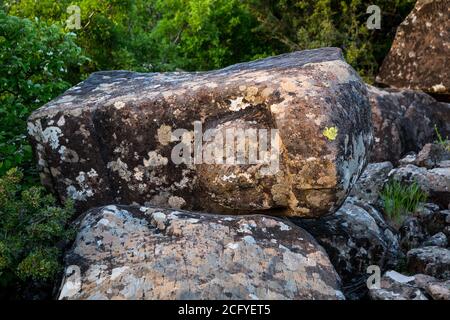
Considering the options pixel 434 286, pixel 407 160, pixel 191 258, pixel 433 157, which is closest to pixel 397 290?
pixel 434 286

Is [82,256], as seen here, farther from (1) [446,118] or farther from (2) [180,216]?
(1) [446,118]

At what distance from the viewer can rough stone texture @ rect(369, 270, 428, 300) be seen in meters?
4.68

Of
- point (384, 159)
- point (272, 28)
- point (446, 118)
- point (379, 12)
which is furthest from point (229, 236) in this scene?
point (272, 28)

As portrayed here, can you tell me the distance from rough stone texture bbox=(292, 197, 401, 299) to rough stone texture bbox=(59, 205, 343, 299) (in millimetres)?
690

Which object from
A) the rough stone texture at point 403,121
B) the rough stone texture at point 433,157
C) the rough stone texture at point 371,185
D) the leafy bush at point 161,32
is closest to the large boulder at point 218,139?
the rough stone texture at point 371,185

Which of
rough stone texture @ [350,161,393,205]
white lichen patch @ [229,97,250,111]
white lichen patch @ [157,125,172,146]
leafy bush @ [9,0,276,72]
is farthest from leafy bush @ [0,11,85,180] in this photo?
rough stone texture @ [350,161,393,205]

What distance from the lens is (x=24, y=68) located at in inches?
253

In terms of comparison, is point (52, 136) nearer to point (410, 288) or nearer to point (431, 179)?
point (410, 288)

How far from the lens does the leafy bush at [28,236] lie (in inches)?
175

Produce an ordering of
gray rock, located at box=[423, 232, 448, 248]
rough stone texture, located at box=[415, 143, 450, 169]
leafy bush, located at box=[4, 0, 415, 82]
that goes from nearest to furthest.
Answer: gray rock, located at box=[423, 232, 448, 248], rough stone texture, located at box=[415, 143, 450, 169], leafy bush, located at box=[4, 0, 415, 82]

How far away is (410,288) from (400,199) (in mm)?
2171

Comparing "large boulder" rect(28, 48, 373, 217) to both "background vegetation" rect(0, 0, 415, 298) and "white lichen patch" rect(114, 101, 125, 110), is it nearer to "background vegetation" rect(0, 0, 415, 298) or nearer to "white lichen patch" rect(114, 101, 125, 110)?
"white lichen patch" rect(114, 101, 125, 110)

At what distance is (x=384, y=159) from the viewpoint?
337 inches

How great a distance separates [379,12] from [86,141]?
8371 millimetres
